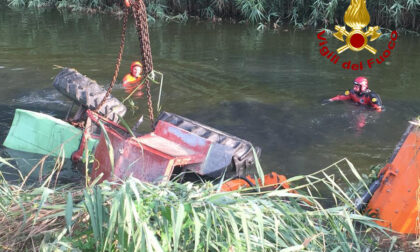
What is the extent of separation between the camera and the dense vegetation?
13836 mm

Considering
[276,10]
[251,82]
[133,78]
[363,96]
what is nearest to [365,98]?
[363,96]

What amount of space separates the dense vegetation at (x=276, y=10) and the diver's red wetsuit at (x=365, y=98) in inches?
225

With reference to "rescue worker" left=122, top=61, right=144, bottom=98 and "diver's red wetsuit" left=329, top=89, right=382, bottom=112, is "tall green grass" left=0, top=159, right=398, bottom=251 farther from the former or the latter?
"rescue worker" left=122, top=61, right=144, bottom=98

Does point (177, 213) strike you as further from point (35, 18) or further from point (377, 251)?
point (35, 18)

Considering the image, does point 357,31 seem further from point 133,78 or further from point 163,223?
point 163,223

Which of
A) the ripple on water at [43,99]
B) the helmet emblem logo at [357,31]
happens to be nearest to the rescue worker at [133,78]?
the ripple on water at [43,99]

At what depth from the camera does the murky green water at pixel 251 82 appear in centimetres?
677

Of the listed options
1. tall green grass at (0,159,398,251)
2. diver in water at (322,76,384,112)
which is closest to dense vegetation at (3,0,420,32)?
diver in water at (322,76,384,112)

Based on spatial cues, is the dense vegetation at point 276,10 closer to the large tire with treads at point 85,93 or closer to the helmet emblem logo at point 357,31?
the helmet emblem logo at point 357,31

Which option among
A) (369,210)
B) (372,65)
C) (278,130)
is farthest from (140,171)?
(372,65)

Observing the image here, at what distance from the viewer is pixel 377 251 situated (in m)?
3.01

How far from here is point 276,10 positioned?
52.3 feet

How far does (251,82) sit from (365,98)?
2394 millimetres

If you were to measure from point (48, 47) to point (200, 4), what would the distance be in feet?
22.5
